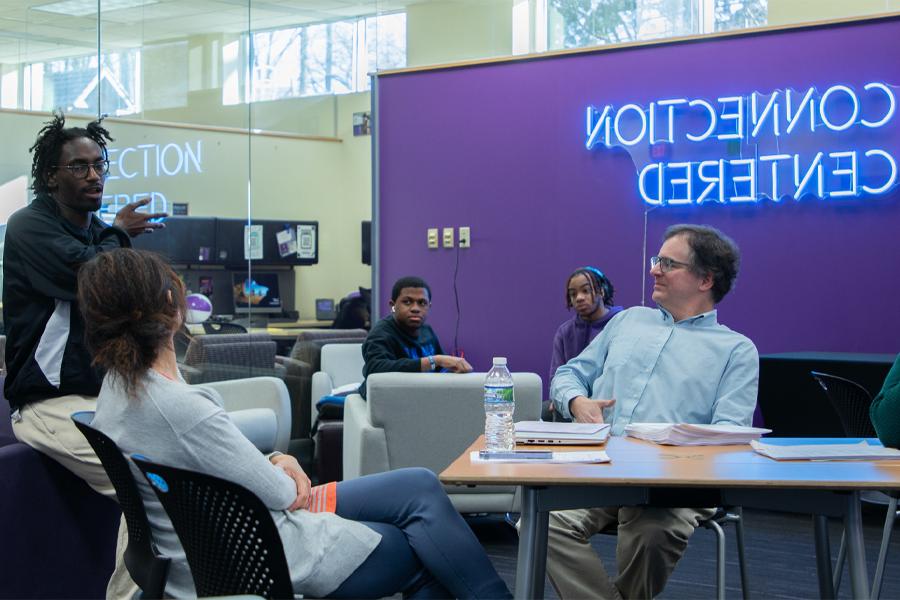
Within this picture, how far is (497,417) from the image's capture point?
9.41ft

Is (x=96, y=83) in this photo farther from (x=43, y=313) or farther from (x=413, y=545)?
(x=413, y=545)

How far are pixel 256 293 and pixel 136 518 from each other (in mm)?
5145

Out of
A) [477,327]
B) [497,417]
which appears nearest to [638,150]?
[477,327]

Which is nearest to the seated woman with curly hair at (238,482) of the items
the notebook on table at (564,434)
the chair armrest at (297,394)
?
the notebook on table at (564,434)

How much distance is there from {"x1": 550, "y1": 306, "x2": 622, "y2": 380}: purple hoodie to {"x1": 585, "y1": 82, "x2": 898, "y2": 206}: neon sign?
3.38 feet

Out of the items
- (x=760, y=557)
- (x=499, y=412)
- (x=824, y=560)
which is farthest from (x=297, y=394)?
(x=824, y=560)

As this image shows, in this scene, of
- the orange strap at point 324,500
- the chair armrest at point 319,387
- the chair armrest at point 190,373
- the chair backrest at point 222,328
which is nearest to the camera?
the orange strap at point 324,500

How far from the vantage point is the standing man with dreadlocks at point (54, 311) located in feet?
10.0

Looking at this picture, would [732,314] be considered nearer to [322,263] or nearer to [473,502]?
[473,502]

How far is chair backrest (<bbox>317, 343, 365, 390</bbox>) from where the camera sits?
266 inches

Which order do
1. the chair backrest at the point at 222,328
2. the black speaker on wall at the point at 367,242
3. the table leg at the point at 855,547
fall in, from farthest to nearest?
the black speaker on wall at the point at 367,242 < the chair backrest at the point at 222,328 < the table leg at the point at 855,547

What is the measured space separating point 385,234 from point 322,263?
0.77 meters

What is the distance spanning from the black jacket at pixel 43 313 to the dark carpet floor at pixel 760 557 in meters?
1.89

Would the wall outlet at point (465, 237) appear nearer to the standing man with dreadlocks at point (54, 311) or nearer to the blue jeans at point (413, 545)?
the standing man with dreadlocks at point (54, 311)
